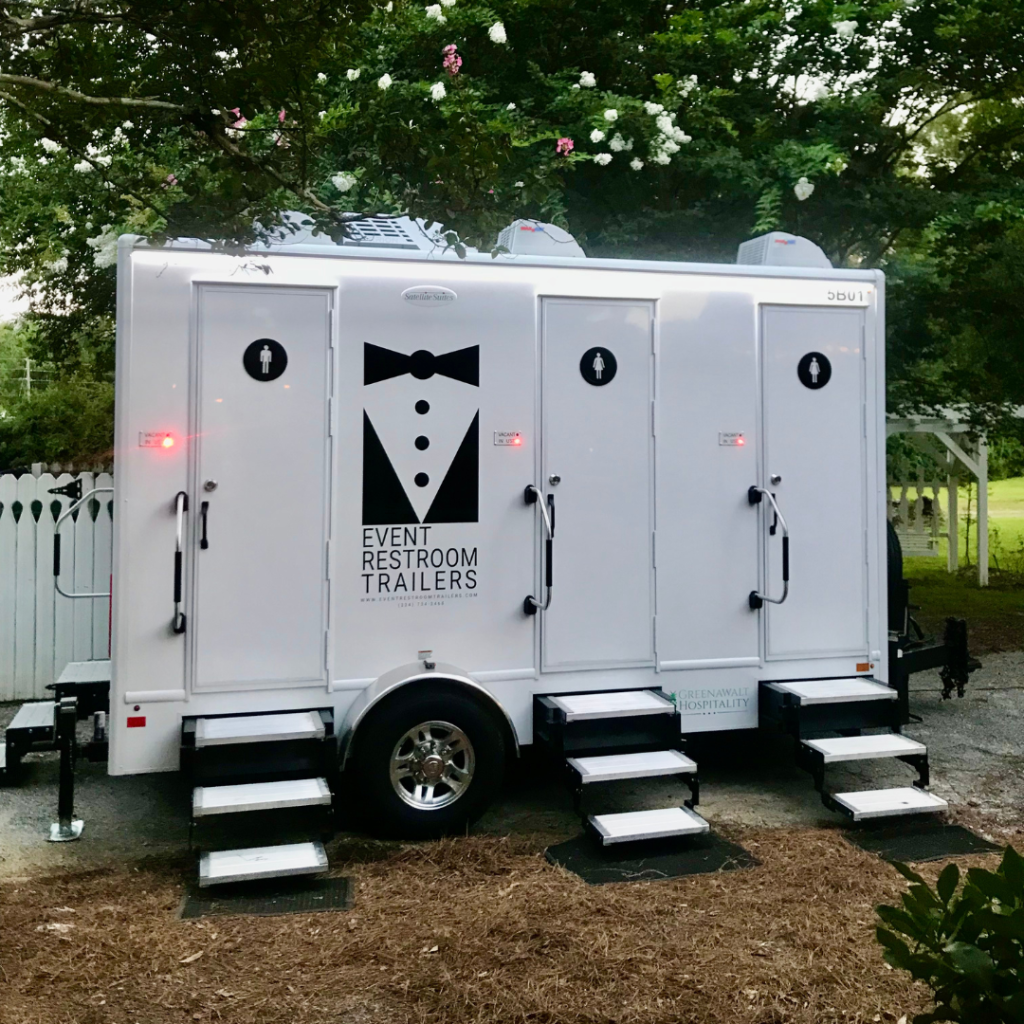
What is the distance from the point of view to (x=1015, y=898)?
188 centimetres

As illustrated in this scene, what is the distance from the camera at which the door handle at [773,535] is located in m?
6.13

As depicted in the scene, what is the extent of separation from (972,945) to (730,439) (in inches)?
180

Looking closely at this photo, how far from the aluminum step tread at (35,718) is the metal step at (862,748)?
4.08 meters

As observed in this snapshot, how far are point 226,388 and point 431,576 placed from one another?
A: 54.4 inches

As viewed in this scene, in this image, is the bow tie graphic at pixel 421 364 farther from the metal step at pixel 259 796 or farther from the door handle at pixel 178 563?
the metal step at pixel 259 796

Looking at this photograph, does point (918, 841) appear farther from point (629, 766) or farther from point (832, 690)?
point (629, 766)

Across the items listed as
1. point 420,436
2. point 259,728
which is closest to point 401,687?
point 259,728

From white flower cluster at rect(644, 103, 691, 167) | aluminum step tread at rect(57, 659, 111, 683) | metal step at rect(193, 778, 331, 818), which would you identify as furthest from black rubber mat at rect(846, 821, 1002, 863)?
white flower cluster at rect(644, 103, 691, 167)

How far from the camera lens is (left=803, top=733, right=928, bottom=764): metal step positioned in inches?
230

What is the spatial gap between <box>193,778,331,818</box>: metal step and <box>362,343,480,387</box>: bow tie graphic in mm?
2003

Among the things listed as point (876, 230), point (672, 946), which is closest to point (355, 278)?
point (672, 946)

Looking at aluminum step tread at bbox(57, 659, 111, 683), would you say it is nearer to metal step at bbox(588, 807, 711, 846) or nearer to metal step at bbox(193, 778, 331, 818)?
metal step at bbox(193, 778, 331, 818)

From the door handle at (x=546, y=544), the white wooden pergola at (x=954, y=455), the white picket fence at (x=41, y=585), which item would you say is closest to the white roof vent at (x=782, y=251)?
the door handle at (x=546, y=544)

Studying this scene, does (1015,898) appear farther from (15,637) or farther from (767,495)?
(15,637)
